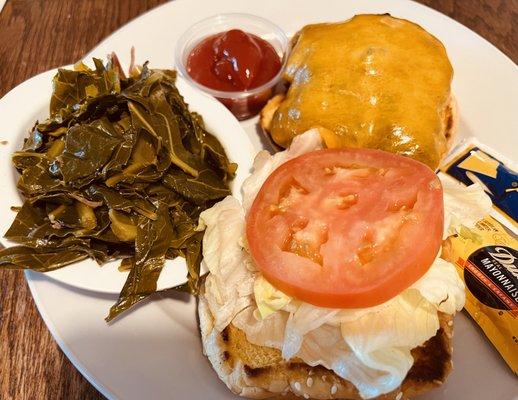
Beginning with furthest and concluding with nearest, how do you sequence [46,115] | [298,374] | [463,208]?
1. [46,115]
2. [463,208]
3. [298,374]

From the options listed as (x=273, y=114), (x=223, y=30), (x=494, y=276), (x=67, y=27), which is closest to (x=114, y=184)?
(x=273, y=114)

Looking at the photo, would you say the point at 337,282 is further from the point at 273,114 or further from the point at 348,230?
the point at 273,114

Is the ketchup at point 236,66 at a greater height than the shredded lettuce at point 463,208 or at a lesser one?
lesser

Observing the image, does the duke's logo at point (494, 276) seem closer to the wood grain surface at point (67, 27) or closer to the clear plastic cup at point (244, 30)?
the clear plastic cup at point (244, 30)

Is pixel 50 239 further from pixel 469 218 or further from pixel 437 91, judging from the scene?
pixel 437 91

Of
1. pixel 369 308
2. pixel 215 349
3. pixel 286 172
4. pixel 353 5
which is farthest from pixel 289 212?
pixel 353 5

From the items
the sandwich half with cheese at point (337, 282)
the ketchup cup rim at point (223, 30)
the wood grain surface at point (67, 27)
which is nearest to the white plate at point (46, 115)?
the ketchup cup rim at point (223, 30)

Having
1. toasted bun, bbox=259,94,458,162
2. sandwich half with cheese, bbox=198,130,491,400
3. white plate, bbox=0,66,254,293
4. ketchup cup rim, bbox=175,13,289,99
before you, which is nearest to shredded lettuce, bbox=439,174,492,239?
sandwich half with cheese, bbox=198,130,491,400

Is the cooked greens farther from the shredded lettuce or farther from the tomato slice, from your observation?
the shredded lettuce
